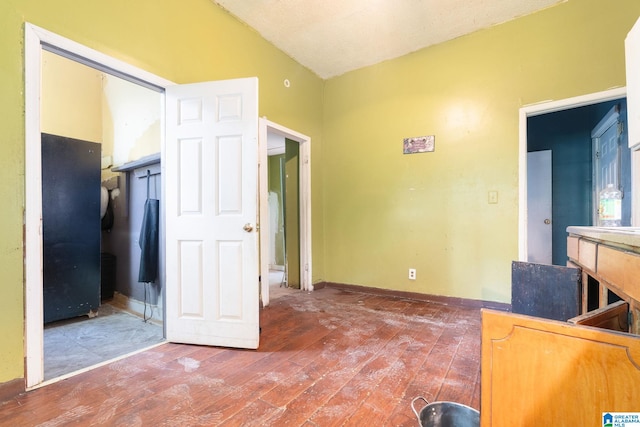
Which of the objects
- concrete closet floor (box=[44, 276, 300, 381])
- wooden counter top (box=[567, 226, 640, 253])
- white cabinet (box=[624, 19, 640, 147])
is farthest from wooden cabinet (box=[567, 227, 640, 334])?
concrete closet floor (box=[44, 276, 300, 381])

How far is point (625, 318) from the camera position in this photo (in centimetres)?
104

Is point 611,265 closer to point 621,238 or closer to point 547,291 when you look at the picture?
point 621,238

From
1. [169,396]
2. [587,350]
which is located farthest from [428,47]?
[169,396]

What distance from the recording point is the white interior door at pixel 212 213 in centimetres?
203

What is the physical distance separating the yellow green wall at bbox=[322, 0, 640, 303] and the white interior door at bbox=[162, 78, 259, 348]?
1.89m

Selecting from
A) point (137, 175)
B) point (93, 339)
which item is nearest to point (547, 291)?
point (93, 339)

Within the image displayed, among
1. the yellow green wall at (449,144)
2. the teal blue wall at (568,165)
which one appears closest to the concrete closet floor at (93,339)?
the yellow green wall at (449,144)

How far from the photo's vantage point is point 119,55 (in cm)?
185

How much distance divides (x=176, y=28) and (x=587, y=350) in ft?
9.54

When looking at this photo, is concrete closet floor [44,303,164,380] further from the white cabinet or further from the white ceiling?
the white cabinet

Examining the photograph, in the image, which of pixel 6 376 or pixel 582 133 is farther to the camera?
pixel 582 133

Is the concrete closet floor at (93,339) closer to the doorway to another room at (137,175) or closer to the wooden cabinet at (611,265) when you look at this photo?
the doorway to another room at (137,175)

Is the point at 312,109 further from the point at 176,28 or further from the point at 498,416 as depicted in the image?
the point at 498,416

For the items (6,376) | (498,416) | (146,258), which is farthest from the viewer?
(146,258)
